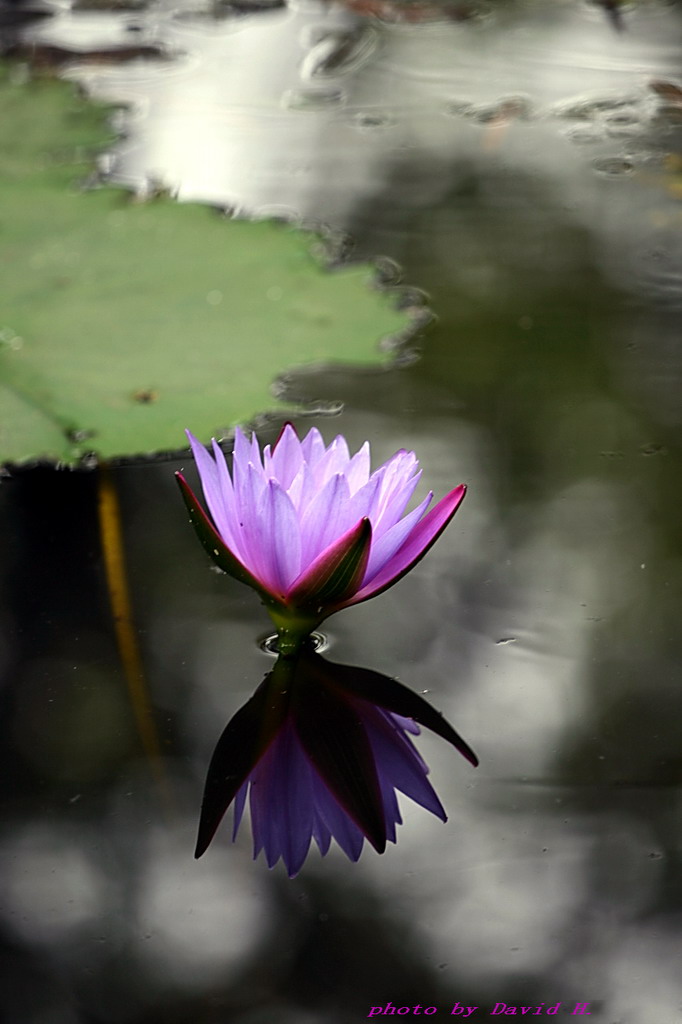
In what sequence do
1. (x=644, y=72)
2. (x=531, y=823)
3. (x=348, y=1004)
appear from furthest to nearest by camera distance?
(x=644, y=72), (x=531, y=823), (x=348, y=1004)

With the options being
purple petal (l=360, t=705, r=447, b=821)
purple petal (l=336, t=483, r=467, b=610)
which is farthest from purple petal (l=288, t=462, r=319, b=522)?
purple petal (l=360, t=705, r=447, b=821)

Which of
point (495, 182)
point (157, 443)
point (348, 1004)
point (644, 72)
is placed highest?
point (644, 72)

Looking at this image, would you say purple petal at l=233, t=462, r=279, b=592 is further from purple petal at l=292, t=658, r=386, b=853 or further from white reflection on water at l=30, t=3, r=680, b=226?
white reflection on water at l=30, t=3, r=680, b=226

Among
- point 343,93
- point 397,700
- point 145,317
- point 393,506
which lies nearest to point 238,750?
point 397,700

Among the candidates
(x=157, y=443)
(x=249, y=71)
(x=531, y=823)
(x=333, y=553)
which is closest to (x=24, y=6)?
(x=249, y=71)

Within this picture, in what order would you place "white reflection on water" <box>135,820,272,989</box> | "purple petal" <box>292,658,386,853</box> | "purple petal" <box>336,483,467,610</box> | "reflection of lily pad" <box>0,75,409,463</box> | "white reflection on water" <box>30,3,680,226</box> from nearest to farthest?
"white reflection on water" <box>135,820,272,989</box>, "purple petal" <box>292,658,386,853</box>, "purple petal" <box>336,483,467,610</box>, "reflection of lily pad" <box>0,75,409,463</box>, "white reflection on water" <box>30,3,680,226</box>

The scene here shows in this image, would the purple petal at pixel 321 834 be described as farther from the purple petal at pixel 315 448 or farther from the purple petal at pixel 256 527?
the purple petal at pixel 315 448

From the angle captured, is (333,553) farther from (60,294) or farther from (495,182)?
(495,182)

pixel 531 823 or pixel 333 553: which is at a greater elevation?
→ pixel 333 553
